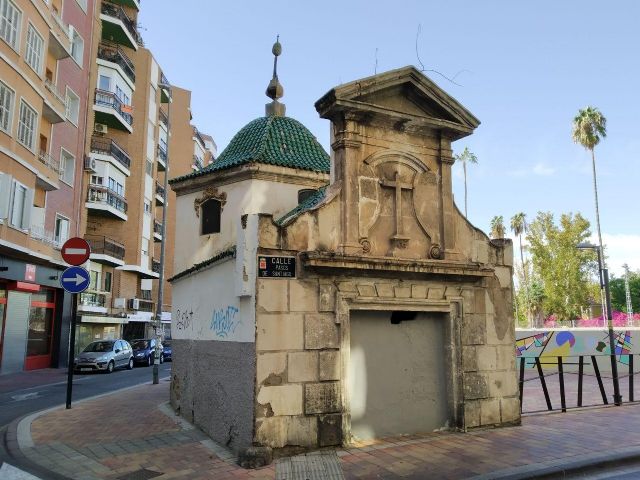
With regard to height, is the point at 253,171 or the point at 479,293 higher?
the point at 253,171

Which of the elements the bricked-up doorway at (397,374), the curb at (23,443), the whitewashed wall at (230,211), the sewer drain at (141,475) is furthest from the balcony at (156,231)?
the sewer drain at (141,475)

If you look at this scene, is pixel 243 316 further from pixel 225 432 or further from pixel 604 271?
pixel 604 271

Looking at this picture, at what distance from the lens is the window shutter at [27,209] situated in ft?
66.2

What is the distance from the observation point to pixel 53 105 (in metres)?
22.7

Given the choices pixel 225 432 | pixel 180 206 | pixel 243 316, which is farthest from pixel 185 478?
pixel 180 206

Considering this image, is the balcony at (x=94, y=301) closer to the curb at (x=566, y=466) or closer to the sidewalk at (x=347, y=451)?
the sidewalk at (x=347, y=451)

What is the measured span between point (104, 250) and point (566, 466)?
29.6 metres

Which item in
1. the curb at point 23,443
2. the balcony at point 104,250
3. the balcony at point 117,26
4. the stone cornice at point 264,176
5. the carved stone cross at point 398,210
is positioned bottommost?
the curb at point 23,443

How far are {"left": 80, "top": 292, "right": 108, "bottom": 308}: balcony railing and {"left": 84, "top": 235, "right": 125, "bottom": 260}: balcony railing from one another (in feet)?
8.25

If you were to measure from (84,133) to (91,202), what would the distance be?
577 centimetres

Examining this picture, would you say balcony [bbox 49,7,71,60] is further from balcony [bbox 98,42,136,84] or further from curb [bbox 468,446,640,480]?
curb [bbox 468,446,640,480]

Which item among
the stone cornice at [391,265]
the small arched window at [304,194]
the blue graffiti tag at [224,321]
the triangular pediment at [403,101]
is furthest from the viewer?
the small arched window at [304,194]

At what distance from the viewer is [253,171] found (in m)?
12.1

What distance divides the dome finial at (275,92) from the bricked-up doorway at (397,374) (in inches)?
318
